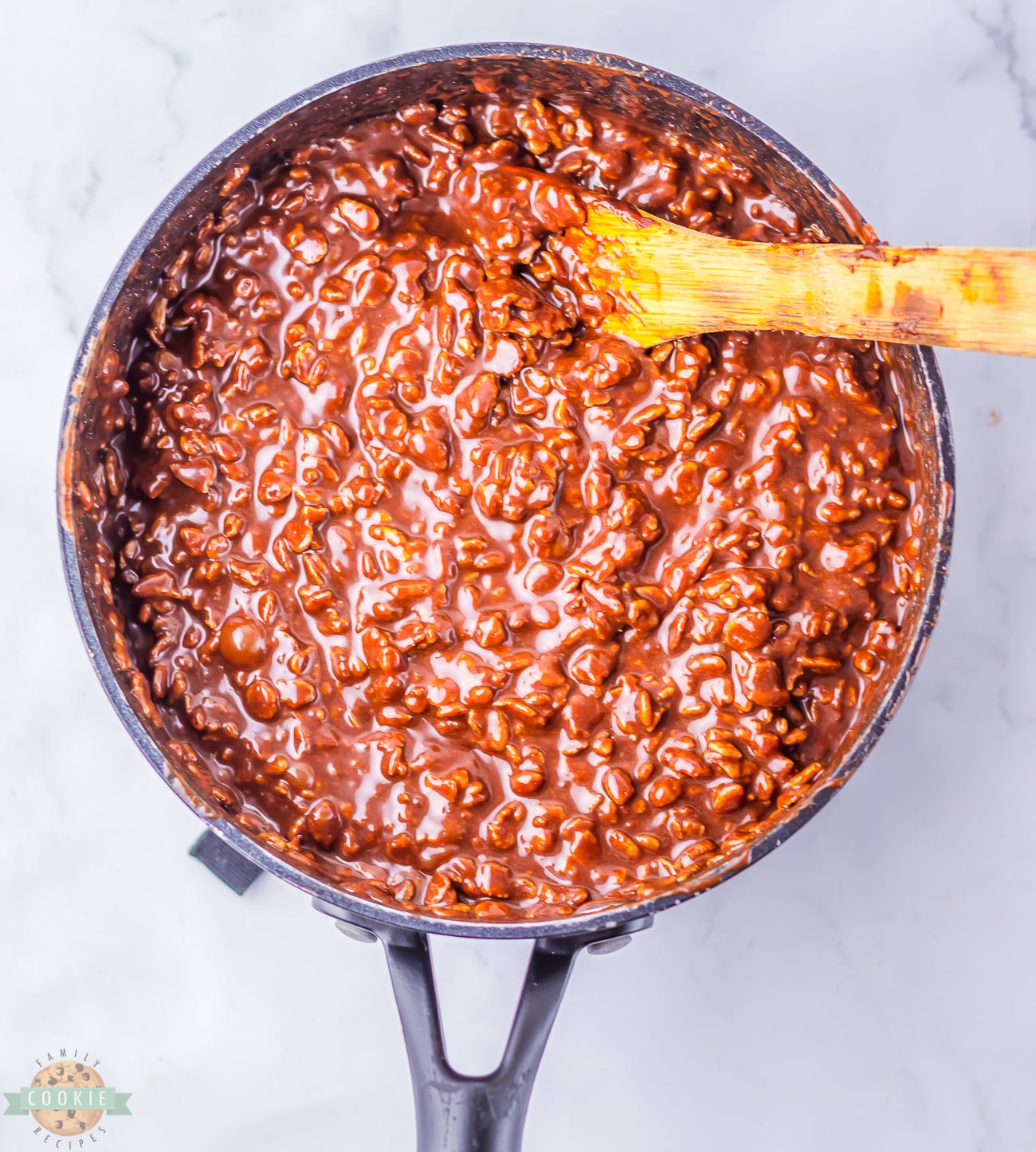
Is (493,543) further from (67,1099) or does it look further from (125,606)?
(67,1099)

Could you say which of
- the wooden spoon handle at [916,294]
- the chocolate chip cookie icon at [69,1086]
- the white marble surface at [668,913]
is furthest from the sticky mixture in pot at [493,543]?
the chocolate chip cookie icon at [69,1086]

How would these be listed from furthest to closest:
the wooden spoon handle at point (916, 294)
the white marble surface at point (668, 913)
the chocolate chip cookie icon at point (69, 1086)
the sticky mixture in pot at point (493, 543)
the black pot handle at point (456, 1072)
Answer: the chocolate chip cookie icon at point (69, 1086)
the white marble surface at point (668, 913)
the sticky mixture in pot at point (493, 543)
the black pot handle at point (456, 1072)
the wooden spoon handle at point (916, 294)

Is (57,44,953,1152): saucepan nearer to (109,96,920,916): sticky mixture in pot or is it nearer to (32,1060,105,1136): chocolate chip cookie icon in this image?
(109,96,920,916): sticky mixture in pot

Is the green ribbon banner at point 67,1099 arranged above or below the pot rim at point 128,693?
below

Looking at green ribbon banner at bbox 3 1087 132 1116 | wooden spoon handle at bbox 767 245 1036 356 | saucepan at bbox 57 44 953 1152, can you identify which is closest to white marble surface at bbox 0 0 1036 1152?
green ribbon banner at bbox 3 1087 132 1116

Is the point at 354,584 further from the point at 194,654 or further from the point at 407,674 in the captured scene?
the point at 194,654

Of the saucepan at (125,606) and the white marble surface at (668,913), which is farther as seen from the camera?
the white marble surface at (668,913)

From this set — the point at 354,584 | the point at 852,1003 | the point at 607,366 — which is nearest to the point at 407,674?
the point at 354,584

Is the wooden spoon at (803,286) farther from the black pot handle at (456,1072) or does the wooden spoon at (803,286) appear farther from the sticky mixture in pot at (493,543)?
the black pot handle at (456,1072)

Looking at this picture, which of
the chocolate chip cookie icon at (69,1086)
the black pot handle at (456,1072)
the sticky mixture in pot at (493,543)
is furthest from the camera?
the chocolate chip cookie icon at (69,1086)
